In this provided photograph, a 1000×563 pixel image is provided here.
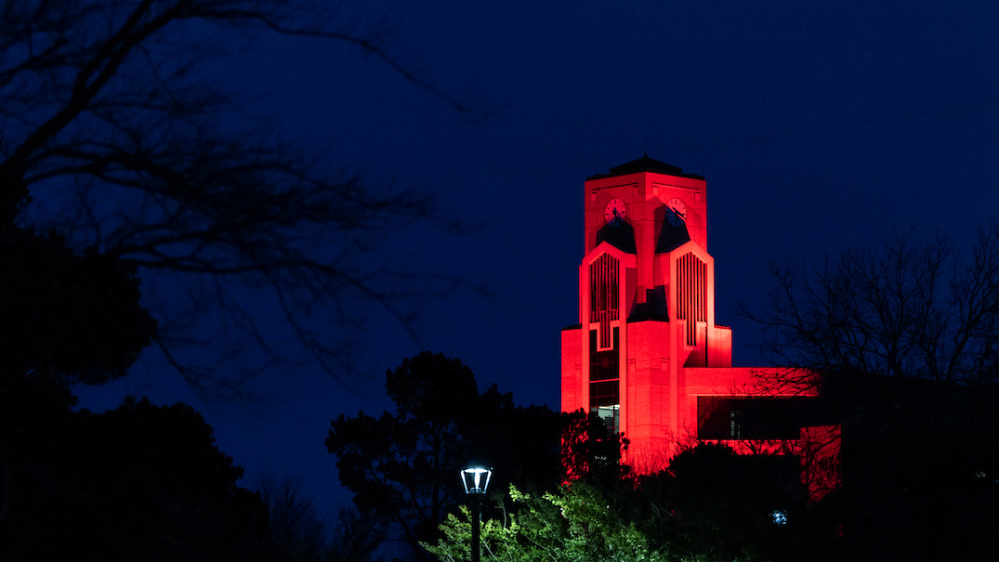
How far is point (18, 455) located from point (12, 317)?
9.43 feet

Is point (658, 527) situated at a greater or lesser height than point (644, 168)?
lesser

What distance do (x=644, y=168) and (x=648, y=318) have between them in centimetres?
773

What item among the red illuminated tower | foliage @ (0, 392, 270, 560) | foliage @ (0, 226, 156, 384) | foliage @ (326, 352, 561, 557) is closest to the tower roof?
the red illuminated tower

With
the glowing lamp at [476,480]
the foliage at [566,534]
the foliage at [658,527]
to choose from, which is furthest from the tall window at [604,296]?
the glowing lamp at [476,480]

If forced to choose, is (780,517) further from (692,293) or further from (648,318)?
(692,293)

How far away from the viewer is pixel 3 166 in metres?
6.77

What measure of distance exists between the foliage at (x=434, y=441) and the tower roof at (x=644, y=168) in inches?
848

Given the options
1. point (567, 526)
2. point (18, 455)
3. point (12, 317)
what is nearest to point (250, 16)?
point (12, 317)

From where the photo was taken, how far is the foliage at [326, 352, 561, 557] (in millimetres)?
38656

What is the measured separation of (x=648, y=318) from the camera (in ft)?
195

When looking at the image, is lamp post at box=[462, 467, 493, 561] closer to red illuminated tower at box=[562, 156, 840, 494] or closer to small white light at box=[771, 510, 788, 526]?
small white light at box=[771, 510, 788, 526]

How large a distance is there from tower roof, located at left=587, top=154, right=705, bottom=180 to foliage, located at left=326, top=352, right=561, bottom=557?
2153cm

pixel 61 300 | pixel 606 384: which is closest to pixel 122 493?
pixel 61 300

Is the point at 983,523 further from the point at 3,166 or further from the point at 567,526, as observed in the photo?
the point at 3,166
